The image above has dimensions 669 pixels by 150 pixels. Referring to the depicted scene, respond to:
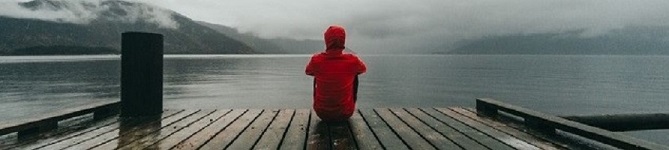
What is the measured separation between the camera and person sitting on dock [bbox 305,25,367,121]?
24.8 feet

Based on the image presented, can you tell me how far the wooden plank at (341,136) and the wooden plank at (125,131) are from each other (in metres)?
2.92

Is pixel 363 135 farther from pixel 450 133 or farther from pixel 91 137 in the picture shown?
pixel 91 137

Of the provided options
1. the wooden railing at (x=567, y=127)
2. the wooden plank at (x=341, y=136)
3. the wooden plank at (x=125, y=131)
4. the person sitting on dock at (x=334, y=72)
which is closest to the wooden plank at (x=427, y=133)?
the wooden plank at (x=341, y=136)

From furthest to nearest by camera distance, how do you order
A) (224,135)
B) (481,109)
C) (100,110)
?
(481,109) < (100,110) < (224,135)

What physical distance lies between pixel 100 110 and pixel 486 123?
7508mm

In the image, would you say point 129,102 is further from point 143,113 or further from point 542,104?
point 542,104

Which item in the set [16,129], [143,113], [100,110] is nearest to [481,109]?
[143,113]

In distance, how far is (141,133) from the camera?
272 inches

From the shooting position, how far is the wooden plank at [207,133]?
603cm

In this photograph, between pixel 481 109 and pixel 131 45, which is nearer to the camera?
pixel 131 45

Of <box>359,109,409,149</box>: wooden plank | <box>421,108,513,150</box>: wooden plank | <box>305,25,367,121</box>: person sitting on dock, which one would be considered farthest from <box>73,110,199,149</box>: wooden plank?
<box>421,108,513,150</box>: wooden plank

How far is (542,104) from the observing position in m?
41.5

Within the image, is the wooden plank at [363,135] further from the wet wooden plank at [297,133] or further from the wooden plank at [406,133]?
the wet wooden plank at [297,133]

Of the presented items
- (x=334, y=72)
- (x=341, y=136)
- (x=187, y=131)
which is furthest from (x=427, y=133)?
(x=187, y=131)
